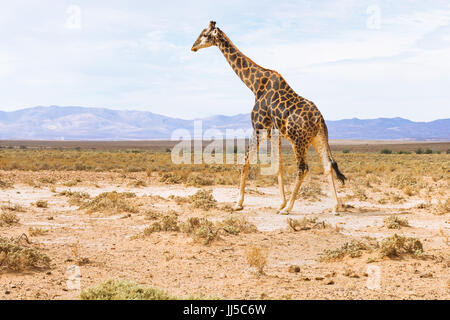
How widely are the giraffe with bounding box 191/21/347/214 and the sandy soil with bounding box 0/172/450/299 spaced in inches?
41.5

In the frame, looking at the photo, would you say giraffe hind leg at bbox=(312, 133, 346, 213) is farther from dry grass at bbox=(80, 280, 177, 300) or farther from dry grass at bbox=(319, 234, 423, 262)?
dry grass at bbox=(80, 280, 177, 300)

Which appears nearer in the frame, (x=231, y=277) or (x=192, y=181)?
(x=231, y=277)

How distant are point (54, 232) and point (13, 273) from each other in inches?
129

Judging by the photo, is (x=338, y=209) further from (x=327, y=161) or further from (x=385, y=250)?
(x=385, y=250)

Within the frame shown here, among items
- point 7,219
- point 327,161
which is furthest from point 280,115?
point 7,219

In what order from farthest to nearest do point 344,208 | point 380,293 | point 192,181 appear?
point 192,181
point 344,208
point 380,293

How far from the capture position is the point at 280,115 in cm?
1108

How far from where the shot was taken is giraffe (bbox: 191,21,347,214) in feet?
36.0

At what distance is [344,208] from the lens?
39.0ft

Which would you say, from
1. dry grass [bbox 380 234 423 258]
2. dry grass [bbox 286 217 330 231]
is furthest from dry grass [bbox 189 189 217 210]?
dry grass [bbox 380 234 423 258]

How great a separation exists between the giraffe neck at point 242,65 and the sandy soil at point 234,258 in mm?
3344

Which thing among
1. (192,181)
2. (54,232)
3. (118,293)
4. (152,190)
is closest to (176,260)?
Result: (118,293)

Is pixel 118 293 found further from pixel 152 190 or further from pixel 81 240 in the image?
pixel 152 190

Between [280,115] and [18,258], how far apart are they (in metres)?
6.80
